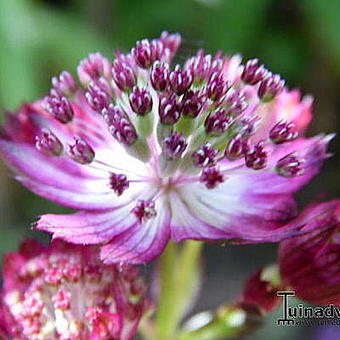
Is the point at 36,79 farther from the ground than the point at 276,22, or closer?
closer

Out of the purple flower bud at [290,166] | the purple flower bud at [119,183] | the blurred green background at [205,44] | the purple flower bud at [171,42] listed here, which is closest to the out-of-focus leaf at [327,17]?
the blurred green background at [205,44]

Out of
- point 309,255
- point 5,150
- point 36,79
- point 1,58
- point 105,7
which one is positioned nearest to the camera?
point 309,255

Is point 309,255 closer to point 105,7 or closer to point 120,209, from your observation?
point 120,209

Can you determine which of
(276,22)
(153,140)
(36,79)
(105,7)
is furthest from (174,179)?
(276,22)

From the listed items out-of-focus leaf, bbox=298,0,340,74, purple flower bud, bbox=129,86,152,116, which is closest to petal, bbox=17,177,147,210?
purple flower bud, bbox=129,86,152,116

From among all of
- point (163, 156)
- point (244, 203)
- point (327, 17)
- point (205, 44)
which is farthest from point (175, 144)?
point (327, 17)

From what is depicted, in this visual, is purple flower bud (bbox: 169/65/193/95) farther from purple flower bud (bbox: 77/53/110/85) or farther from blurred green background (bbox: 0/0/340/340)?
blurred green background (bbox: 0/0/340/340)
